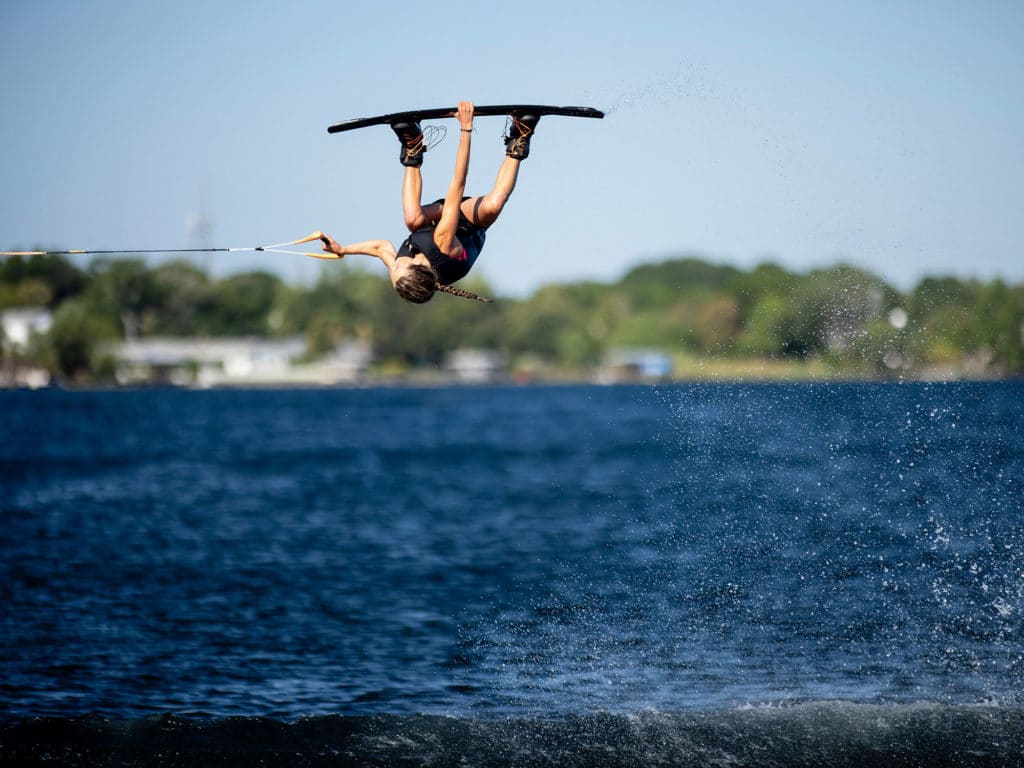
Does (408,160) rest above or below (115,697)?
above

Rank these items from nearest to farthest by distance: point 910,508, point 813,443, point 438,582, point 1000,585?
1. point 1000,585
2. point 438,582
3. point 910,508
4. point 813,443

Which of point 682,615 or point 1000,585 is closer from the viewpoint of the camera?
point 682,615

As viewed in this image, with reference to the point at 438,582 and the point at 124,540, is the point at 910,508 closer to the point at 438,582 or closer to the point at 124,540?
the point at 438,582

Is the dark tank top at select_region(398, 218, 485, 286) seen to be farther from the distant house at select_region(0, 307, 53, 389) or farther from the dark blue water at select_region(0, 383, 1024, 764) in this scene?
the distant house at select_region(0, 307, 53, 389)

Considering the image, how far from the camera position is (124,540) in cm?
3097

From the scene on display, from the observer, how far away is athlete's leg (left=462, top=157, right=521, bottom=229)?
38.9 ft

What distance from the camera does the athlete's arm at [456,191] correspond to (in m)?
11.2

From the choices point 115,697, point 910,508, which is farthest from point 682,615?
point 910,508

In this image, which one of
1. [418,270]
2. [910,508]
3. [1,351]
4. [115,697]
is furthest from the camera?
[1,351]

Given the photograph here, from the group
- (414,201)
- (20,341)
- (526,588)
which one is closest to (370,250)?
(414,201)

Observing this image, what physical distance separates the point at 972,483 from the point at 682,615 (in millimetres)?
19840

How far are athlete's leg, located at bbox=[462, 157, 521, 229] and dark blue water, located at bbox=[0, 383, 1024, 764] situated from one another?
5.67 metres

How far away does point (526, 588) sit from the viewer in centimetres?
2325

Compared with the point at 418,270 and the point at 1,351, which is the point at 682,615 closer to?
the point at 418,270
